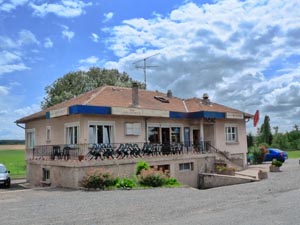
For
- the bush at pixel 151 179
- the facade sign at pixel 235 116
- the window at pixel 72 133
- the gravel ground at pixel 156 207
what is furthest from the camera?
the facade sign at pixel 235 116

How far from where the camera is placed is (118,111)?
21797mm

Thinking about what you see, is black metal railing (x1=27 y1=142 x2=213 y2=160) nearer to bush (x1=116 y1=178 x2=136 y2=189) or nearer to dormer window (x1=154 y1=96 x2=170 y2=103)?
bush (x1=116 y1=178 x2=136 y2=189)

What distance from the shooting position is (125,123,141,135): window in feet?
78.3

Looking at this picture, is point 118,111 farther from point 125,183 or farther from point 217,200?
point 217,200

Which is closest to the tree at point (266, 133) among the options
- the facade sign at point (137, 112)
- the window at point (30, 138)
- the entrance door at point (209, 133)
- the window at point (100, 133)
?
the entrance door at point (209, 133)

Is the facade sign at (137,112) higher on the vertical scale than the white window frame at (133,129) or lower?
higher

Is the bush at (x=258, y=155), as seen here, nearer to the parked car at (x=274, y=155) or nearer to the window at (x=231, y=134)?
the parked car at (x=274, y=155)

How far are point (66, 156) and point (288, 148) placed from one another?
50.8 meters

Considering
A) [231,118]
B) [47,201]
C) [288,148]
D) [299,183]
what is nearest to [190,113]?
[231,118]

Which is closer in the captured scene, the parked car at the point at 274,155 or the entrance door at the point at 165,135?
the entrance door at the point at 165,135

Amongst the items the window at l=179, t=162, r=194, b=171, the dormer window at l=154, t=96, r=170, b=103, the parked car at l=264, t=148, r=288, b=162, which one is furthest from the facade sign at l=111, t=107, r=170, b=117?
the parked car at l=264, t=148, r=288, b=162

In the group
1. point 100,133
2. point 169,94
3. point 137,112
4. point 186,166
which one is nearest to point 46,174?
point 100,133

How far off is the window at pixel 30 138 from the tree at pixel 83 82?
17.6 metres

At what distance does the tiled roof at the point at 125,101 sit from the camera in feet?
80.0
